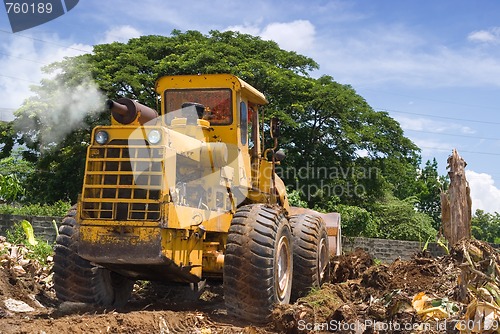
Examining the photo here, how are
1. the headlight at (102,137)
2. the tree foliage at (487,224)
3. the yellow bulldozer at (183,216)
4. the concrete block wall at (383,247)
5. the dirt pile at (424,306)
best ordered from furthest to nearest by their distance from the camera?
the tree foliage at (487,224) < the concrete block wall at (383,247) < the headlight at (102,137) < the yellow bulldozer at (183,216) < the dirt pile at (424,306)

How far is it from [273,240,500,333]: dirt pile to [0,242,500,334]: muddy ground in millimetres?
12

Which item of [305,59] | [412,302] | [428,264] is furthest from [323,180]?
[412,302]

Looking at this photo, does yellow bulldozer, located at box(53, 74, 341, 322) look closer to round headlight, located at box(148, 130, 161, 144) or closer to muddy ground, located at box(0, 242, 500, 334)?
round headlight, located at box(148, 130, 161, 144)

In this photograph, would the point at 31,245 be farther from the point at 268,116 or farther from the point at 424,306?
the point at 268,116

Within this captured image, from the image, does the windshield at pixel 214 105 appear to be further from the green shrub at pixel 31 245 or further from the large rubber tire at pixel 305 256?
the green shrub at pixel 31 245

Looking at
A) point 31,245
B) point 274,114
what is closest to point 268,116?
point 274,114

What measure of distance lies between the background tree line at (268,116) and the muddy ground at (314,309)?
14708 mm

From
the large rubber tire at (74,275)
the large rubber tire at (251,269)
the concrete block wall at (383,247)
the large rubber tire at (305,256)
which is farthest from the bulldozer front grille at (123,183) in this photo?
the concrete block wall at (383,247)

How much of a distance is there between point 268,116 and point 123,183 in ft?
66.6

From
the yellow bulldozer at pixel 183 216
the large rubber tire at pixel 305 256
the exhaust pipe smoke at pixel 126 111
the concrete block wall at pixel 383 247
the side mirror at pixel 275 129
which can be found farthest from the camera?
the concrete block wall at pixel 383 247

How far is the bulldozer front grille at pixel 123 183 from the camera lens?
7777 mm

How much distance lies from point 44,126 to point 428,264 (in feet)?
67.0

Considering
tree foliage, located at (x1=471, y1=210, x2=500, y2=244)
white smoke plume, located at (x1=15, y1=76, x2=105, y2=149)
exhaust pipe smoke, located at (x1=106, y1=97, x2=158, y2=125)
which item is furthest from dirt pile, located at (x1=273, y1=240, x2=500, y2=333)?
tree foliage, located at (x1=471, y1=210, x2=500, y2=244)

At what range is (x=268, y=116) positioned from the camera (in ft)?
91.8
